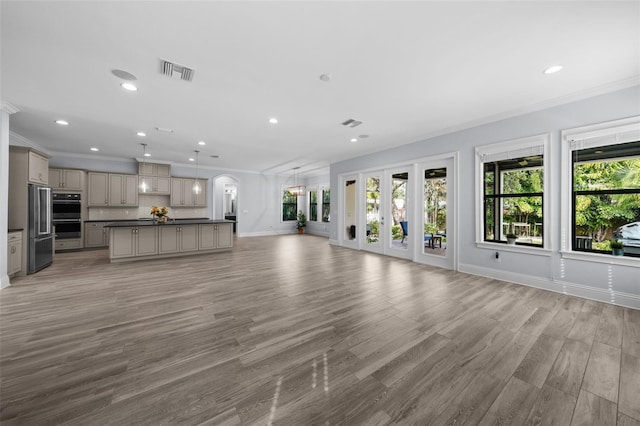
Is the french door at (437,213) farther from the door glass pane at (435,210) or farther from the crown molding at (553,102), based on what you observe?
the crown molding at (553,102)

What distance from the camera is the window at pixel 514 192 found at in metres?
3.89

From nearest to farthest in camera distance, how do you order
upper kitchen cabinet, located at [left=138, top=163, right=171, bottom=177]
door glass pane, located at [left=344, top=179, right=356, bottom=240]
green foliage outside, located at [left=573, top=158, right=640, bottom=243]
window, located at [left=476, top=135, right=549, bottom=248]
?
green foliage outside, located at [left=573, top=158, right=640, bottom=243] < window, located at [left=476, top=135, right=549, bottom=248] < door glass pane, located at [left=344, top=179, right=356, bottom=240] < upper kitchen cabinet, located at [left=138, top=163, right=171, bottom=177]

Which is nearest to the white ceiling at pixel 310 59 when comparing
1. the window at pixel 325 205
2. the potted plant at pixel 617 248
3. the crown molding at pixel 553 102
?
the crown molding at pixel 553 102

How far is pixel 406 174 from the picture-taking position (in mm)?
6051

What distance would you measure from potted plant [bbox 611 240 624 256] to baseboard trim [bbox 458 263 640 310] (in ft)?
1.63

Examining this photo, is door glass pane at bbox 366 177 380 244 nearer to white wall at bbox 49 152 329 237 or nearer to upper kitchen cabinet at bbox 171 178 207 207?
white wall at bbox 49 152 329 237

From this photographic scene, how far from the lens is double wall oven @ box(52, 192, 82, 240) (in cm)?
649

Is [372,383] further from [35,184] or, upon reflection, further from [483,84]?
[35,184]

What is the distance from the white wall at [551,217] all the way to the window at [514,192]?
0.44 ft

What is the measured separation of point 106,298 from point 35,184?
3289 millimetres

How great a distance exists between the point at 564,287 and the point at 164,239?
774cm

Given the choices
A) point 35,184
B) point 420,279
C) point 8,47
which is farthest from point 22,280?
point 420,279

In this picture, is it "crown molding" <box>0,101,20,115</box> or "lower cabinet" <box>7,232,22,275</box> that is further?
"lower cabinet" <box>7,232,22,275</box>

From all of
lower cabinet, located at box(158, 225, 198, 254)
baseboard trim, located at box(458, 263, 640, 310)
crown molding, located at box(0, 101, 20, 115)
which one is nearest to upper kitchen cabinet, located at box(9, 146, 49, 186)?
crown molding, located at box(0, 101, 20, 115)
